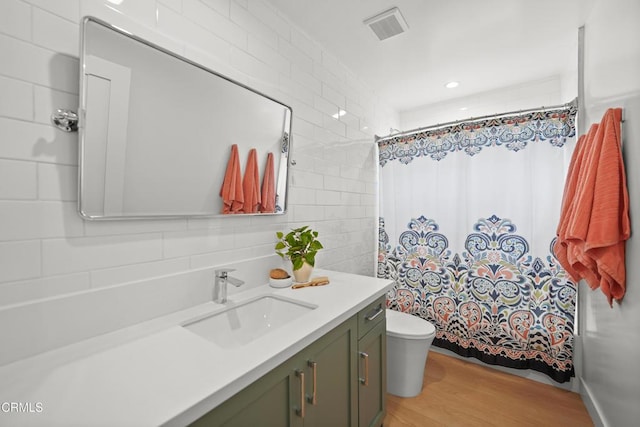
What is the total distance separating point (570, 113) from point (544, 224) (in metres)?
0.77

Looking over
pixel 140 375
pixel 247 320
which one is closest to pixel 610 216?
pixel 247 320

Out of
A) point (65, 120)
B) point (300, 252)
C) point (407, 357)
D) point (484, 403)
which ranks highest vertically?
point (65, 120)

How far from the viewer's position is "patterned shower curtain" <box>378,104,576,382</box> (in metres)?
2.00

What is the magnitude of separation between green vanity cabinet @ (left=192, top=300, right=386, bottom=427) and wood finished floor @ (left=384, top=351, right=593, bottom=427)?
0.40m

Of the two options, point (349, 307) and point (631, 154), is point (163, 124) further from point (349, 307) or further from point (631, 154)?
point (631, 154)

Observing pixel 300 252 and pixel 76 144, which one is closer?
pixel 76 144

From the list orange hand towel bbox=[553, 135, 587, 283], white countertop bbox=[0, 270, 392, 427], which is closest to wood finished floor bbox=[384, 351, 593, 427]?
orange hand towel bbox=[553, 135, 587, 283]

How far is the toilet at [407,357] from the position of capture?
1.90 m

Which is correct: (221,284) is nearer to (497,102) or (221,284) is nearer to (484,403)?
(484,403)

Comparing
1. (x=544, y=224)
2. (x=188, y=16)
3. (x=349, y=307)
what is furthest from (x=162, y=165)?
(x=544, y=224)

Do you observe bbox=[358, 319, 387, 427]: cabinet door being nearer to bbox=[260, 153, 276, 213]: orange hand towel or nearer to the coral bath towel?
bbox=[260, 153, 276, 213]: orange hand towel

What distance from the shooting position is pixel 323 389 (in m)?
1.10

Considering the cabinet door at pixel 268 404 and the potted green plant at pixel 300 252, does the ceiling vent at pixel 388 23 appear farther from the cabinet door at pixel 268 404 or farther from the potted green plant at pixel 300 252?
the cabinet door at pixel 268 404

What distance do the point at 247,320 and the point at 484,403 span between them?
5.56ft
